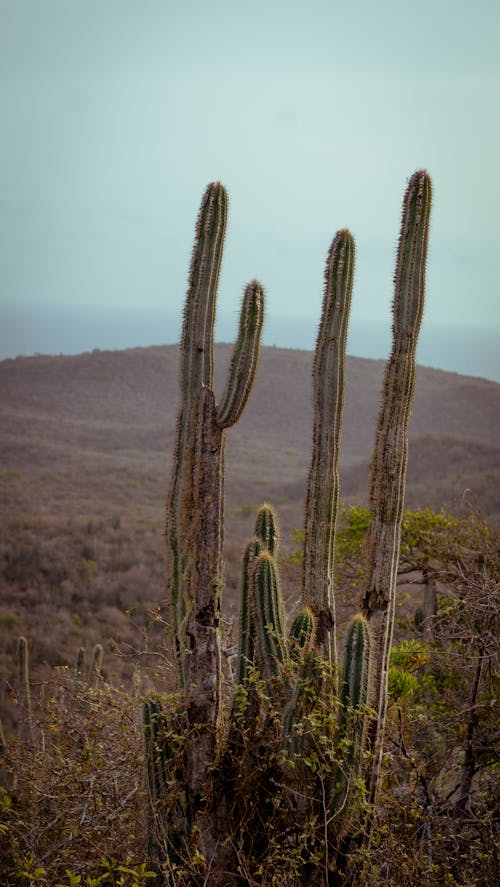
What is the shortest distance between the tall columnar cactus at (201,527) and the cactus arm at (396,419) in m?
1.08

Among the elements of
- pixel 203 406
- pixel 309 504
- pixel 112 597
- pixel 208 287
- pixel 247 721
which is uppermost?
pixel 208 287

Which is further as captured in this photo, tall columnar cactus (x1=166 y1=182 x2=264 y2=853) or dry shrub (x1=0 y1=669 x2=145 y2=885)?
dry shrub (x1=0 y1=669 x2=145 y2=885)

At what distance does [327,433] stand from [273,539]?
88 cm

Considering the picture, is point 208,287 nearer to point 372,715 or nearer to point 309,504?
point 309,504

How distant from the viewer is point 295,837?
5.01 meters

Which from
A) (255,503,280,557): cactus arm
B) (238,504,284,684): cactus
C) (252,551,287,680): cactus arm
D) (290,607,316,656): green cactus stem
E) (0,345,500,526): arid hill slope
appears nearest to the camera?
(290,607,316,656): green cactus stem

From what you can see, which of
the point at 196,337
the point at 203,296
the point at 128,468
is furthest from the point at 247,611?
the point at 128,468

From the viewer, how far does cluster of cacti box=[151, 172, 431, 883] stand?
4.98 meters

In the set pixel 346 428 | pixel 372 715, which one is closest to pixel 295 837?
pixel 372 715

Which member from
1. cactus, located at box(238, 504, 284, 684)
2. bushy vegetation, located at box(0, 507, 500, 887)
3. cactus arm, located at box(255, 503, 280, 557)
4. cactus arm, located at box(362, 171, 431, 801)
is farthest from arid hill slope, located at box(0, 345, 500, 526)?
cactus, located at box(238, 504, 284, 684)

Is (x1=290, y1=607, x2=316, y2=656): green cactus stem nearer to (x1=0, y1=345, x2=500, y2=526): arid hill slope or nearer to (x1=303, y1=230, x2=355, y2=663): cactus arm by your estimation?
(x1=303, y1=230, x2=355, y2=663): cactus arm

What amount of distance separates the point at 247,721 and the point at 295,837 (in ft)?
2.55

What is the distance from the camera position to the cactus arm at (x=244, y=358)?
5145 mm

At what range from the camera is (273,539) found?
5.59 metres
